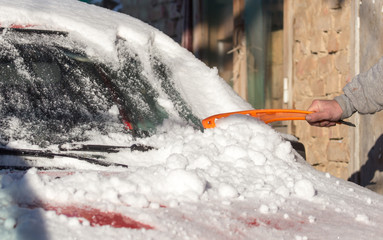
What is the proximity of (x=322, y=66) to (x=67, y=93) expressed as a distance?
4535 mm

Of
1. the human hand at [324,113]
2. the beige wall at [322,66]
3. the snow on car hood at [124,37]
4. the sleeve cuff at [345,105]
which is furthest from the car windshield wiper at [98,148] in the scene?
the beige wall at [322,66]

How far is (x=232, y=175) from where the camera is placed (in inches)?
78.5

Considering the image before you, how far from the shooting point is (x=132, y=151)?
7.30 feet

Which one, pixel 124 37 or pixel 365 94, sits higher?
pixel 124 37

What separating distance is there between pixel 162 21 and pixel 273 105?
254 centimetres

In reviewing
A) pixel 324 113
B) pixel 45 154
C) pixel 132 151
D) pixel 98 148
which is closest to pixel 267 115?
pixel 324 113

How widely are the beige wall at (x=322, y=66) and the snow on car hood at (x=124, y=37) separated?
3386 mm

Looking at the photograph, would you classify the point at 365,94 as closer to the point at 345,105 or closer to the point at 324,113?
the point at 345,105

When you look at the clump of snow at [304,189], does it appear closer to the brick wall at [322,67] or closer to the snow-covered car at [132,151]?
the snow-covered car at [132,151]

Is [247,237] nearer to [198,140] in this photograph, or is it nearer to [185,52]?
[198,140]

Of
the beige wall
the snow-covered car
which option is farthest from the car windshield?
the beige wall

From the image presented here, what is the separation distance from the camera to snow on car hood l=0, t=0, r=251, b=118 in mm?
2576

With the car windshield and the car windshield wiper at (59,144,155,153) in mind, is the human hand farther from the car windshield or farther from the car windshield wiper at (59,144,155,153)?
the car windshield wiper at (59,144,155,153)

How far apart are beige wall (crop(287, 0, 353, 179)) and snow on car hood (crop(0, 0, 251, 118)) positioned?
3386 millimetres
